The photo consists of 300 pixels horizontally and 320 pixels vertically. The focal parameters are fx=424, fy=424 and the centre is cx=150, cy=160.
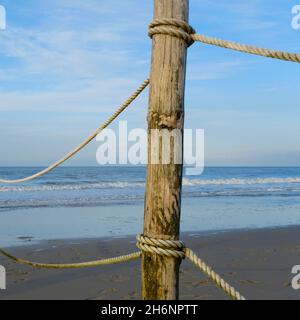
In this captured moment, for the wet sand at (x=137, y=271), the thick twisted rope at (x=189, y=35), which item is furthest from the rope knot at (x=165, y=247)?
the wet sand at (x=137, y=271)

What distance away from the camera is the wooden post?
2348mm

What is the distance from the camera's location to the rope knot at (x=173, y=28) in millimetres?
2309

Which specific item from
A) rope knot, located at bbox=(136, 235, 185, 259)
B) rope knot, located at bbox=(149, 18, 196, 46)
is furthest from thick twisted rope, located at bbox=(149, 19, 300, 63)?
rope knot, located at bbox=(136, 235, 185, 259)

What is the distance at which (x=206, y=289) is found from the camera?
18.0 ft

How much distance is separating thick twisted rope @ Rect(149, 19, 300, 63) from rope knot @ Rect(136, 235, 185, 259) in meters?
1.11

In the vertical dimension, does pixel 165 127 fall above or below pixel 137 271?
above

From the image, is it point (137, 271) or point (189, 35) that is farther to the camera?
point (137, 271)

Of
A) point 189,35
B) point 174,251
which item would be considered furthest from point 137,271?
point 189,35

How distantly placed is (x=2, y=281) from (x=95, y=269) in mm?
1361

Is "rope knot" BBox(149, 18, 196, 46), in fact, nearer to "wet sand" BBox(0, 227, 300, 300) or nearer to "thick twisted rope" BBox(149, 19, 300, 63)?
"thick twisted rope" BBox(149, 19, 300, 63)

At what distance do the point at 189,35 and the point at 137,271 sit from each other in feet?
15.2

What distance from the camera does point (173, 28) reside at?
2314 mm

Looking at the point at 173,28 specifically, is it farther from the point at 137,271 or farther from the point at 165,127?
the point at 137,271
